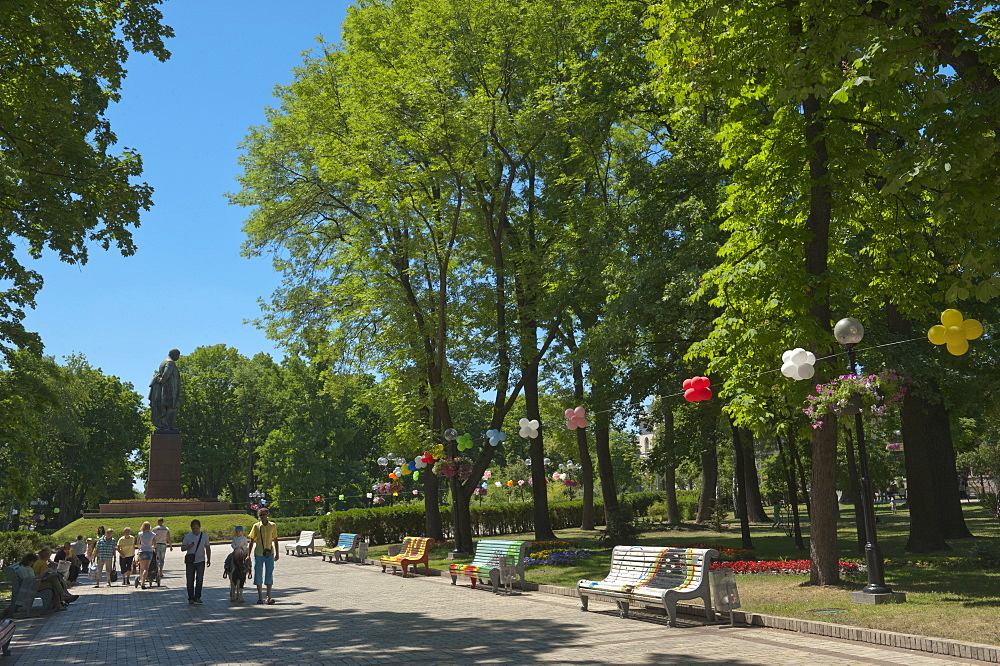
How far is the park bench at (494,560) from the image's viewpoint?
15859 millimetres

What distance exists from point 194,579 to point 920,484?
15.7 metres

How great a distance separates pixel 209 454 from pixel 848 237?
6520 cm

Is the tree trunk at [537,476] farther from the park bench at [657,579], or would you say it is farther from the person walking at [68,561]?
the person walking at [68,561]

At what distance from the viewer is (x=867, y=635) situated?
9172mm

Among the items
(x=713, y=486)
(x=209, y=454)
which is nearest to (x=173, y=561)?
(x=713, y=486)

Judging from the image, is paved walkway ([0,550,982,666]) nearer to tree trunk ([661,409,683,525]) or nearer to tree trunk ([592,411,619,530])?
tree trunk ([592,411,619,530])

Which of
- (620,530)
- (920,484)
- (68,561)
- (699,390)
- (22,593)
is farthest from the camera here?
(620,530)

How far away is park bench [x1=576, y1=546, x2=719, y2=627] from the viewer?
10805mm

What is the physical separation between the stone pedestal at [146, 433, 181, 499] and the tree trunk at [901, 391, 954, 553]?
3949 centimetres

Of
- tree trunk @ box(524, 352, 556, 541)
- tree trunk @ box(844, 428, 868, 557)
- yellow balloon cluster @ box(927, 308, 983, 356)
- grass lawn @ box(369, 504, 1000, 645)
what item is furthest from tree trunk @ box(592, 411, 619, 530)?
yellow balloon cluster @ box(927, 308, 983, 356)

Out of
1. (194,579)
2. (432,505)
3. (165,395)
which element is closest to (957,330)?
(194,579)

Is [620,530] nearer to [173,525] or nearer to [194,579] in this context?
[194,579]

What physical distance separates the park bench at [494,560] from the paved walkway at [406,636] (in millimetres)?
431

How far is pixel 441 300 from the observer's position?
23.8 metres
